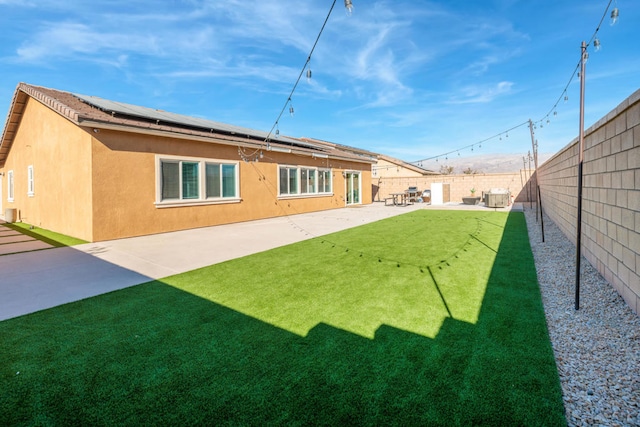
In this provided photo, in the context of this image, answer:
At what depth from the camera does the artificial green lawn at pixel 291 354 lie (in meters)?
1.84

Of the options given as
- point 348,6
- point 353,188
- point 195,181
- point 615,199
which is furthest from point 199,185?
point 353,188

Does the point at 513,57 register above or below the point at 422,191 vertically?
above

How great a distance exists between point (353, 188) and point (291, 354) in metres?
16.4

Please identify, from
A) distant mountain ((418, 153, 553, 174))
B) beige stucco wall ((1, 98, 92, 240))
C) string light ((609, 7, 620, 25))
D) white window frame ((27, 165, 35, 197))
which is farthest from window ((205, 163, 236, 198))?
distant mountain ((418, 153, 553, 174))

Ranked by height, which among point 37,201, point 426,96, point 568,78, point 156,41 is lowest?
point 37,201

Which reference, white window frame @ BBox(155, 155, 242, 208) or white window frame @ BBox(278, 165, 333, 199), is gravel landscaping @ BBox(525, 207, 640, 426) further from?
white window frame @ BBox(278, 165, 333, 199)

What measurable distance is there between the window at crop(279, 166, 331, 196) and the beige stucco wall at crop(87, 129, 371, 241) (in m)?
1.26

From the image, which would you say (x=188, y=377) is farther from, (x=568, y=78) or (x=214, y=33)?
(x=214, y=33)

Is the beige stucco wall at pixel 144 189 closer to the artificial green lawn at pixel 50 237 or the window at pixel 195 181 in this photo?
the window at pixel 195 181

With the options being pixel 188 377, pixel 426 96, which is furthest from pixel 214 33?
pixel 426 96

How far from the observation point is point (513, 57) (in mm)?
13023

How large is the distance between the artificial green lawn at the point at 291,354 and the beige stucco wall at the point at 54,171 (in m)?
5.33

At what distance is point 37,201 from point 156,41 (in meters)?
7.00

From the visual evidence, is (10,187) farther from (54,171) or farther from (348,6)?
(348,6)
